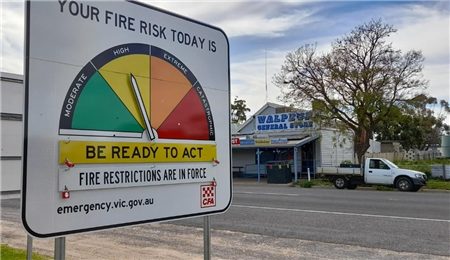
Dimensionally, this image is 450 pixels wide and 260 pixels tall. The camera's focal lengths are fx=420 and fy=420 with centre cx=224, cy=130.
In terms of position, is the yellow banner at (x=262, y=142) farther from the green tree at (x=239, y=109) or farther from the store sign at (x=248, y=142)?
the green tree at (x=239, y=109)

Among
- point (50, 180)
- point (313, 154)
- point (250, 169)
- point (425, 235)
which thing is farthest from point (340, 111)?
point (50, 180)

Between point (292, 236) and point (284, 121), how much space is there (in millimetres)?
24193

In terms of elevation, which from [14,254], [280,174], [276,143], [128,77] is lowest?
[14,254]

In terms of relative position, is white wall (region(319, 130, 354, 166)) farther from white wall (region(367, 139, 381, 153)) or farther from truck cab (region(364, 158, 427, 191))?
white wall (region(367, 139, 381, 153))

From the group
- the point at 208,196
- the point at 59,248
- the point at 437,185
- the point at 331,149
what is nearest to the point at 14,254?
the point at 208,196

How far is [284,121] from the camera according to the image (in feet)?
109

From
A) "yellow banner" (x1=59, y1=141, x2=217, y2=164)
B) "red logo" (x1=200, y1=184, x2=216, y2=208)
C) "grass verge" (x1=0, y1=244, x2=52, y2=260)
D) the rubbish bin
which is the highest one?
"yellow banner" (x1=59, y1=141, x2=217, y2=164)

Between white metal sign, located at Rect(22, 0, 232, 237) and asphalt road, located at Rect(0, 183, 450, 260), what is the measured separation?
4934 mm

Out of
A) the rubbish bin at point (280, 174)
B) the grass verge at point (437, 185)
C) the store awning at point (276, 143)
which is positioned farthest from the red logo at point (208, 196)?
the store awning at point (276, 143)

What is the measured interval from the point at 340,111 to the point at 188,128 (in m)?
26.0

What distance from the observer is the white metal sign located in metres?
1.99

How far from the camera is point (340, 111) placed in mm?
27453

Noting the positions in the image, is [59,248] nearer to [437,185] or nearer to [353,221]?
[353,221]

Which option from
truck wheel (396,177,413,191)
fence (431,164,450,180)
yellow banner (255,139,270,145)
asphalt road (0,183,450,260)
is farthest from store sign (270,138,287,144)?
asphalt road (0,183,450,260)
